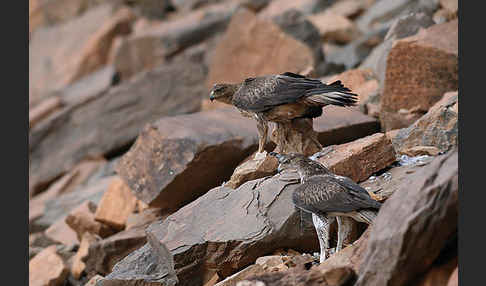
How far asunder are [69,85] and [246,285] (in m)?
17.6

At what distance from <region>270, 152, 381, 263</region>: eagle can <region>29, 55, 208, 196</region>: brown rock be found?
10.4 meters

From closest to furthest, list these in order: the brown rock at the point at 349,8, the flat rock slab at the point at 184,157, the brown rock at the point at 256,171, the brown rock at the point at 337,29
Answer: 1. the brown rock at the point at 256,171
2. the flat rock slab at the point at 184,157
3. the brown rock at the point at 337,29
4. the brown rock at the point at 349,8

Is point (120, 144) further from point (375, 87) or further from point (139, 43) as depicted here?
point (375, 87)

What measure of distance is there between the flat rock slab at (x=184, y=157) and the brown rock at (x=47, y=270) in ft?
5.06

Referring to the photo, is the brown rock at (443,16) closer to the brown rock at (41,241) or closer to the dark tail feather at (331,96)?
the dark tail feather at (331,96)

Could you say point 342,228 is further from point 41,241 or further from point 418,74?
point 41,241

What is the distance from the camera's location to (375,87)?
11930mm

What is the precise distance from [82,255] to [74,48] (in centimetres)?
1443

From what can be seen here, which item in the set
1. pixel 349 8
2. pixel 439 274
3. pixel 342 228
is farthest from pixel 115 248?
pixel 349 8

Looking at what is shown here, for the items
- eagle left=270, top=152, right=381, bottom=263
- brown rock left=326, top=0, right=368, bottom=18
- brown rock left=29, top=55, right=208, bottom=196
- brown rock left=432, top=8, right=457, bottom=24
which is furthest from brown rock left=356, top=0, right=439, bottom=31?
eagle left=270, top=152, right=381, bottom=263

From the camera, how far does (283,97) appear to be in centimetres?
780

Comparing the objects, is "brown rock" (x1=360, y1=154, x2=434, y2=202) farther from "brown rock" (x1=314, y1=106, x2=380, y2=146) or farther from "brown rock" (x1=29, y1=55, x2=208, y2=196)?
"brown rock" (x1=29, y1=55, x2=208, y2=196)

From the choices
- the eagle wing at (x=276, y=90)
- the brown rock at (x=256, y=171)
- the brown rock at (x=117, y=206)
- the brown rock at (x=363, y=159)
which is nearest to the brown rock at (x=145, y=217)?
the brown rock at (x=117, y=206)

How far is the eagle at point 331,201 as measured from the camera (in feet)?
20.6
